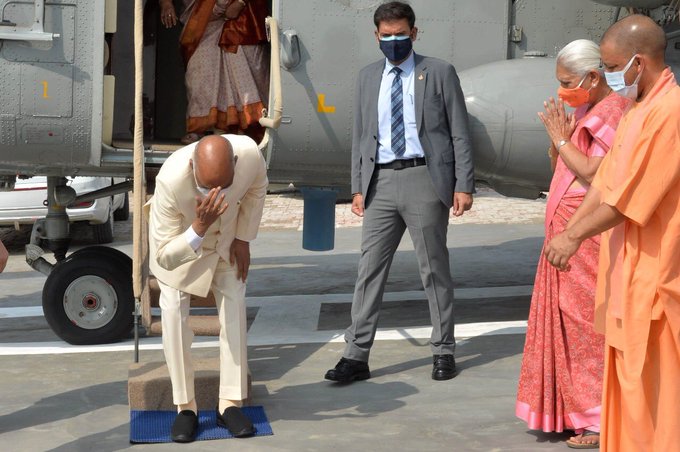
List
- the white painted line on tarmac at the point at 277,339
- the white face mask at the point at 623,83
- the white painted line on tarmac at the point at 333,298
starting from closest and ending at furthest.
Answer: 1. the white face mask at the point at 623,83
2. the white painted line on tarmac at the point at 277,339
3. the white painted line on tarmac at the point at 333,298

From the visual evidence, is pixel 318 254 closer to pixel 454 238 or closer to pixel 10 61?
pixel 454 238

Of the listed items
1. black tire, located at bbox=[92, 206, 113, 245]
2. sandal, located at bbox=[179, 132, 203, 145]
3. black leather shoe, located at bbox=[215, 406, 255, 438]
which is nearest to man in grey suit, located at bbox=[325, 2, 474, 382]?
black leather shoe, located at bbox=[215, 406, 255, 438]

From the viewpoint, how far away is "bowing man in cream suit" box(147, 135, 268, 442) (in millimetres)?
5141

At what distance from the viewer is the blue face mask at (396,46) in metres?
6.35

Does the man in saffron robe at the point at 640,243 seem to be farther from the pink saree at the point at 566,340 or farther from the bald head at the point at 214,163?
the bald head at the point at 214,163

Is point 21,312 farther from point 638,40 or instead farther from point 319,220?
point 638,40

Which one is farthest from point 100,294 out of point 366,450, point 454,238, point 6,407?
point 454,238

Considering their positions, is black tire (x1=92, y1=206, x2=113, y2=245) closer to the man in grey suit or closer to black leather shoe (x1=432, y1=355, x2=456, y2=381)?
the man in grey suit

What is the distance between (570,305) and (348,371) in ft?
5.22

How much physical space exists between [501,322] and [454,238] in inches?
211

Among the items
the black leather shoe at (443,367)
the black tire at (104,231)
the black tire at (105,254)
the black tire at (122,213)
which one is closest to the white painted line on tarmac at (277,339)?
the black tire at (105,254)

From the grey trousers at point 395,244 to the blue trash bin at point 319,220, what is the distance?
6.97 ft

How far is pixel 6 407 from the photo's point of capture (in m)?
5.96

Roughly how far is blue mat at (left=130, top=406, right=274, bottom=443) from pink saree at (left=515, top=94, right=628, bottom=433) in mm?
1327
